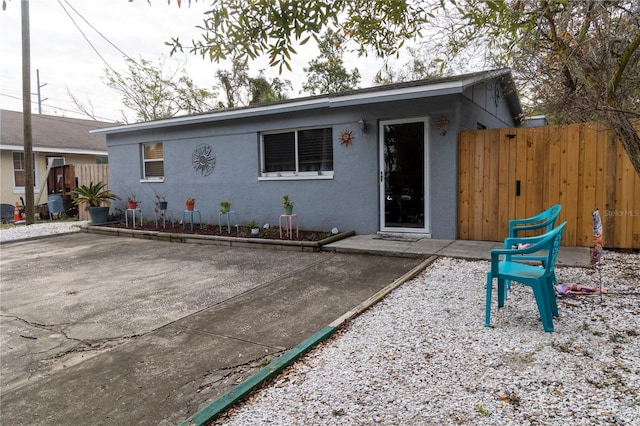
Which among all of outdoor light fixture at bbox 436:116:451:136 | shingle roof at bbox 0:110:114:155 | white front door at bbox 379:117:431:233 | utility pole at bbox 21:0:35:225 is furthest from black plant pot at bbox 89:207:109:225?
outdoor light fixture at bbox 436:116:451:136

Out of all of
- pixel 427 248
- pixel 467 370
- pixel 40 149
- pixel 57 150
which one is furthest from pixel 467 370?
pixel 57 150

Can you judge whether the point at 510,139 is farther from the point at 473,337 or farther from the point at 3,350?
the point at 3,350

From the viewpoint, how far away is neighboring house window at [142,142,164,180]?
1140 centimetres

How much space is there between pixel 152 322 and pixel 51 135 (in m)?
18.6

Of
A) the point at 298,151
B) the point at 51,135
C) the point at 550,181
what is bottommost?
the point at 550,181

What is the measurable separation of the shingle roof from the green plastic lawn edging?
17.6 meters

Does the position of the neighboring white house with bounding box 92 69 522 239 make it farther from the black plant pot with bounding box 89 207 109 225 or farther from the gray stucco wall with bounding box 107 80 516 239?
the black plant pot with bounding box 89 207 109 225

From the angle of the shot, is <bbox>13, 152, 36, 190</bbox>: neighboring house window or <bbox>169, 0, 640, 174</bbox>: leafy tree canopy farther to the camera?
<bbox>13, 152, 36, 190</bbox>: neighboring house window

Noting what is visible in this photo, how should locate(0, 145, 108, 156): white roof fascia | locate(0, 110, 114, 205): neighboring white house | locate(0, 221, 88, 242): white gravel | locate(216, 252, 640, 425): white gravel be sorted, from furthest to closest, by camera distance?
1. locate(0, 110, 114, 205): neighboring white house
2. locate(0, 145, 108, 156): white roof fascia
3. locate(0, 221, 88, 242): white gravel
4. locate(216, 252, 640, 425): white gravel

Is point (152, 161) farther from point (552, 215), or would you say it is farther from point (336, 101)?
point (552, 215)

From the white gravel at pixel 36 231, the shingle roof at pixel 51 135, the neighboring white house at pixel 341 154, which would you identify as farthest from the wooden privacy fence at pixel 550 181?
the shingle roof at pixel 51 135

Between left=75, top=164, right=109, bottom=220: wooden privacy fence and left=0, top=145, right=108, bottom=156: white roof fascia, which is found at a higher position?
left=0, top=145, right=108, bottom=156: white roof fascia

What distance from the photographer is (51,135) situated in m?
18.2

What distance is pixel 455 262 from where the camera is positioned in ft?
18.9
